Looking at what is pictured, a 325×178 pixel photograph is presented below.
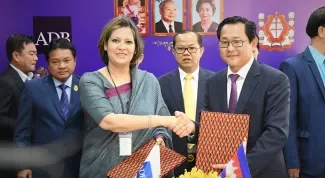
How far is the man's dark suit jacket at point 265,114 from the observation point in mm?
1932

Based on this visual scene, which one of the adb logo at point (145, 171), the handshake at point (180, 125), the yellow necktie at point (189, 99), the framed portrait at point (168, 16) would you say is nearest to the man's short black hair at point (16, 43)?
the framed portrait at point (168, 16)

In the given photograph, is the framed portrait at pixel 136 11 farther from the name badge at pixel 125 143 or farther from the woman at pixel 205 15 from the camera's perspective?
the name badge at pixel 125 143

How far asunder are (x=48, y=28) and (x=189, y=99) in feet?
4.52

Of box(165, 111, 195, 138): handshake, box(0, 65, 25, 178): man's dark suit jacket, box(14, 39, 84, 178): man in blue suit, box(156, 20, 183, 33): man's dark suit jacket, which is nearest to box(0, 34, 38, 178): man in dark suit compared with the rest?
box(0, 65, 25, 178): man's dark suit jacket

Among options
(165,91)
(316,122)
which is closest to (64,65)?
(165,91)

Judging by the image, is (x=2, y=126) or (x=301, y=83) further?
(x=2, y=126)

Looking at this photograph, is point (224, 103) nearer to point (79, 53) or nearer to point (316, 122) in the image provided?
point (316, 122)

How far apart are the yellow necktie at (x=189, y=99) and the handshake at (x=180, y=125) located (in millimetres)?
612

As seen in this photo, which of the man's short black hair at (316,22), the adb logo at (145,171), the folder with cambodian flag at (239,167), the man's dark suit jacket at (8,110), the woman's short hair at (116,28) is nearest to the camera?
the folder with cambodian flag at (239,167)

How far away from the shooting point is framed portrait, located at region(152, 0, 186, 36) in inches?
137

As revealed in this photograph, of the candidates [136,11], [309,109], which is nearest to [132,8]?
[136,11]

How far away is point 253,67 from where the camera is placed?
2.06m

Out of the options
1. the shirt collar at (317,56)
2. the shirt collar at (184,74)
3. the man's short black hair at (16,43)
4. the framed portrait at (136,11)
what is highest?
the framed portrait at (136,11)

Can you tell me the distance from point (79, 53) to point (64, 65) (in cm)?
82
